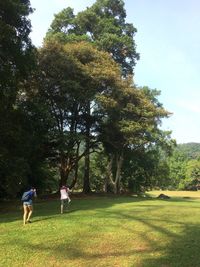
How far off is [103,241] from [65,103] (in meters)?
23.1

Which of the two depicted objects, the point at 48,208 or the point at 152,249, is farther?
Answer: the point at 48,208

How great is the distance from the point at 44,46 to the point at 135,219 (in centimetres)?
2198

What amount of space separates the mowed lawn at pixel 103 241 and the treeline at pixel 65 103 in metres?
9.49

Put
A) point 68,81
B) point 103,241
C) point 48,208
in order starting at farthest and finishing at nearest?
point 68,81
point 48,208
point 103,241

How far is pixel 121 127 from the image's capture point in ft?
121

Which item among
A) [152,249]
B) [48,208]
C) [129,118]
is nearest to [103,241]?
[152,249]

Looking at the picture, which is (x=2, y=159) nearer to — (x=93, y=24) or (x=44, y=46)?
(x=44, y=46)

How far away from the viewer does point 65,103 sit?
3653cm

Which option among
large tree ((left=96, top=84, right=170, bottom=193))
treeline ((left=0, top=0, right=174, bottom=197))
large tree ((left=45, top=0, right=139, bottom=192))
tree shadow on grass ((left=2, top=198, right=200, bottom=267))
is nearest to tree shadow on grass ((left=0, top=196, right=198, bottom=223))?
treeline ((left=0, top=0, right=174, bottom=197))

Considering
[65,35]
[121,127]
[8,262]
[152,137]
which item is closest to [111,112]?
[121,127]

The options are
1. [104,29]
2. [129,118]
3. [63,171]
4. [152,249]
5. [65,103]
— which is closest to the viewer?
[152,249]

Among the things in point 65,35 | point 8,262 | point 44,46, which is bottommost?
point 8,262

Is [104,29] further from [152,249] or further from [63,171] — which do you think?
[152,249]

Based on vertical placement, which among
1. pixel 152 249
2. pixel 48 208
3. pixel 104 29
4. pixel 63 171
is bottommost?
pixel 152 249
